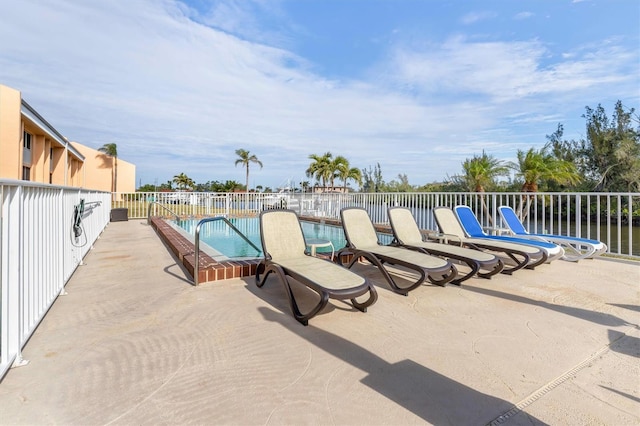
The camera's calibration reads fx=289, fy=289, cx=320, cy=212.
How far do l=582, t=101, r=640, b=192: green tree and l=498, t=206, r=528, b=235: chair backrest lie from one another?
22.5 meters

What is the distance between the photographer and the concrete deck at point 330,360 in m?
1.55

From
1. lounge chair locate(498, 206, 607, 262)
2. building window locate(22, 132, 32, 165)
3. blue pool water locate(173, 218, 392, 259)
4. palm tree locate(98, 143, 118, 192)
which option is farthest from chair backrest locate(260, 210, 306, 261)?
palm tree locate(98, 143, 118, 192)

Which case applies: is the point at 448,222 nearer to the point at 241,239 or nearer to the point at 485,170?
the point at 241,239

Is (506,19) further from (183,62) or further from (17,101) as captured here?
(17,101)

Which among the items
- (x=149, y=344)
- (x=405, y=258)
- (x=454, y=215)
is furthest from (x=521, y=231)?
(x=149, y=344)

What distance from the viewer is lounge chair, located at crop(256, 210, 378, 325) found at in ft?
8.50

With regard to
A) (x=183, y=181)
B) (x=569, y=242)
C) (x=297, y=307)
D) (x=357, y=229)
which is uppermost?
(x=183, y=181)

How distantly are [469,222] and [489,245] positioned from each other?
1.22 m

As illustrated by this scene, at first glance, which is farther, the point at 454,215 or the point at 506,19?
the point at 506,19

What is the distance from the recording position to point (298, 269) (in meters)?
3.12

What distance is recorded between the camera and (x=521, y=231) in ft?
19.7

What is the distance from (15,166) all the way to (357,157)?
23.5m

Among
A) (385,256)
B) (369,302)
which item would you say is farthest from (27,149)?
(369,302)

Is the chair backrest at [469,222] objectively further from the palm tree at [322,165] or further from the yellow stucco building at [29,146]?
the palm tree at [322,165]
